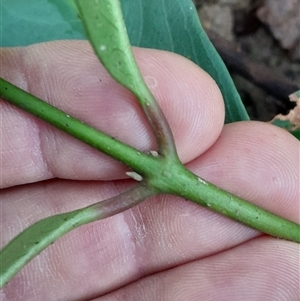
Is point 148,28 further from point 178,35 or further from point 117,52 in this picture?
point 117,52

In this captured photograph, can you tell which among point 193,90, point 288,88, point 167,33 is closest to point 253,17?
point 288,88

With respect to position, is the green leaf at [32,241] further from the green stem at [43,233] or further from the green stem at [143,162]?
the green stem at [143,162]

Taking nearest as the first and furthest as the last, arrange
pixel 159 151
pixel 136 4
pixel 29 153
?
pixel 159 151 < pixel 29 153 < pixel 136 4

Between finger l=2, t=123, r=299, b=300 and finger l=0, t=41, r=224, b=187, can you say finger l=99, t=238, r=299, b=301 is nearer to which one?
finger l=2, t=123, r=299, b=300

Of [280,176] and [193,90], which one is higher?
[193,90]

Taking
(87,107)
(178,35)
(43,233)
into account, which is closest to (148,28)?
(178,35)

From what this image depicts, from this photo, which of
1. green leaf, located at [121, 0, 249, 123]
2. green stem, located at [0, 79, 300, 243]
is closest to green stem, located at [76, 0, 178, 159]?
green stem, located at [0, 79, 300, 243]

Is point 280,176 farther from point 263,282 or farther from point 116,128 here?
A: point 116,128
